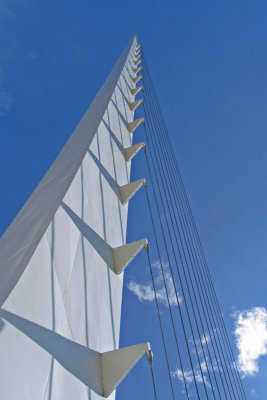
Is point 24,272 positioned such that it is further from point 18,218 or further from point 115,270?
point 115,270

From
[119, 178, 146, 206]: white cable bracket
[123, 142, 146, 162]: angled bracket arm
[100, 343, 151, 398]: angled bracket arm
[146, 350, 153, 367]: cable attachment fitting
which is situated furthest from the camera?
[123, 142, 146, 162]: angled bracket arm

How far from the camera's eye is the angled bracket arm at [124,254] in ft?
13.3

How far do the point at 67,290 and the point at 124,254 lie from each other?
155 cm

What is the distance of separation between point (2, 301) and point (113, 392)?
62.1 inches

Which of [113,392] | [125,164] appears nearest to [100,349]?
[113,392]

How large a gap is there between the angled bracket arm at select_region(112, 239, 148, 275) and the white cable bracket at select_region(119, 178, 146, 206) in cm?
119

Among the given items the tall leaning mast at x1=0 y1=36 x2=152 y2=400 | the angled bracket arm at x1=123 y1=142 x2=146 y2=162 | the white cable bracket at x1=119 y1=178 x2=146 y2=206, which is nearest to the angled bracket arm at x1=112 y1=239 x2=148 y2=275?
the tall leaning mast at x1=0 y1=36 x2=152 y2=400

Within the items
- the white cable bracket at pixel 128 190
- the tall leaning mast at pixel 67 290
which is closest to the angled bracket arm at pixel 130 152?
the white cable bracket at pixel 128 190

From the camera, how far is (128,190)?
5.43 metres

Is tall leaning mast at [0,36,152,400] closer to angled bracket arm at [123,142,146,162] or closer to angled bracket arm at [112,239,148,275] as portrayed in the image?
angled bracket arm at [112,239,148,275]

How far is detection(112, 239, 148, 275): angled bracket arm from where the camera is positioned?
4.05 m

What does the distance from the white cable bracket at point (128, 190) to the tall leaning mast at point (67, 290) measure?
0.55 meters

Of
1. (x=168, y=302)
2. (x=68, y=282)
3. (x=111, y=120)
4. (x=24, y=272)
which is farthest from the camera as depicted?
(x=111, y=120)

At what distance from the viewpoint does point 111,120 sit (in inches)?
254
